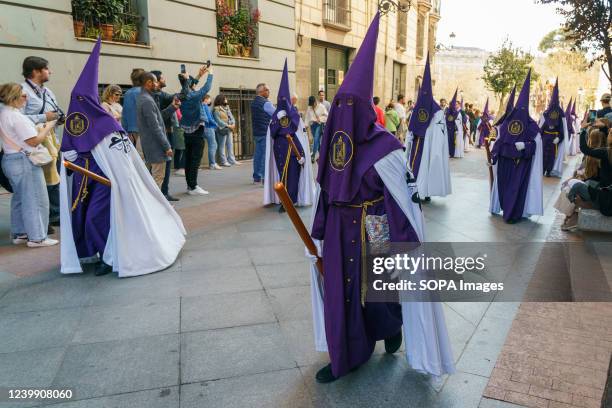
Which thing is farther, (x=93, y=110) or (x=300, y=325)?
(x=93, y=110)

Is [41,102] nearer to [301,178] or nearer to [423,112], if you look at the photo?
[301,178]

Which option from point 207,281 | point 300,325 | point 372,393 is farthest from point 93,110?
point 372,393

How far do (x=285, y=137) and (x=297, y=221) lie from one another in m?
4.98

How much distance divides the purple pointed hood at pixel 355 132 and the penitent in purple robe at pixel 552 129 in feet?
34.0

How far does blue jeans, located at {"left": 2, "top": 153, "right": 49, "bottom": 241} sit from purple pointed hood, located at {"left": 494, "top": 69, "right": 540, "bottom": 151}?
261 inches

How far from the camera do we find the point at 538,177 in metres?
7.36

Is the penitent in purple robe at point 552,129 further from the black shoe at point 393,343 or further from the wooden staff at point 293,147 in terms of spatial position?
the black shoe at point 393,343

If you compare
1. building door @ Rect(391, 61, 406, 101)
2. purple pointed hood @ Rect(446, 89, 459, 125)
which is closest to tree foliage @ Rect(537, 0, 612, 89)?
purple pointed hood @ Rect(446, 89, 459, 125)

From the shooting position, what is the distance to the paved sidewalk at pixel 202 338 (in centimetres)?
297

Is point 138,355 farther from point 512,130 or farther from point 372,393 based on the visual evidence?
point 512,130

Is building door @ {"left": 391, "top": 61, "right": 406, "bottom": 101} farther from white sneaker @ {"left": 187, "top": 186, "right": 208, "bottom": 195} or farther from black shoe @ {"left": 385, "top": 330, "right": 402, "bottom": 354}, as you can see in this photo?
black shoe @ {"left": 385, "top": 330, "right": 402, "bottom": 354}

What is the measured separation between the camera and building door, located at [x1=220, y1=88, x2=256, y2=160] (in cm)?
1390

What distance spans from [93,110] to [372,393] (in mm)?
3837

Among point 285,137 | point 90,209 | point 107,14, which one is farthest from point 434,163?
point 107,14
